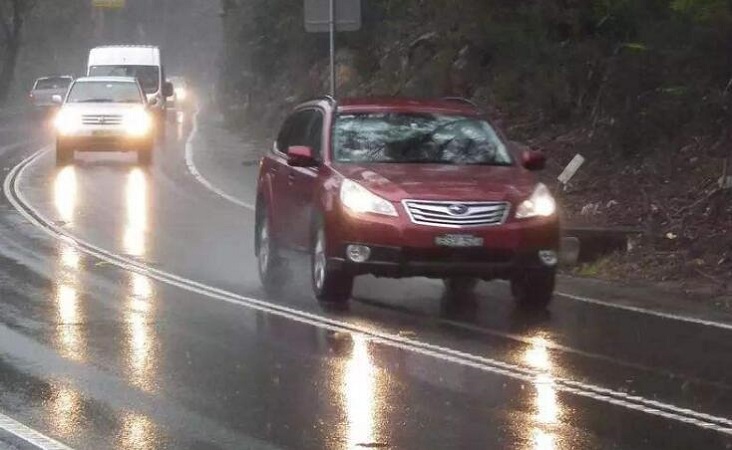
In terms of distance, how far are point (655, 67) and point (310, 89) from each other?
23.9 metres

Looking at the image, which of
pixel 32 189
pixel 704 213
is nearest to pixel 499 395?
pixel 704 213

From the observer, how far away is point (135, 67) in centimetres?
4519

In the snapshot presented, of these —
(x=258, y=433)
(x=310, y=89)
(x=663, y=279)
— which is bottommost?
(x=310, y=89)

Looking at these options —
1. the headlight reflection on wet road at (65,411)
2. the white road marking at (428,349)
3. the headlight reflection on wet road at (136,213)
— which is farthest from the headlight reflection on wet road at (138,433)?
the headlight reflection on wet road at (136,213)

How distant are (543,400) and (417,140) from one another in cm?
487

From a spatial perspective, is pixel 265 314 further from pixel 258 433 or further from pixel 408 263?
pixel 258 433

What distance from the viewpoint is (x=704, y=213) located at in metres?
16.6

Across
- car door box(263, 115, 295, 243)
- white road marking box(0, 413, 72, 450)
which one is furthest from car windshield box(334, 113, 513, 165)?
white road marking box(0, 413, 72, 450)

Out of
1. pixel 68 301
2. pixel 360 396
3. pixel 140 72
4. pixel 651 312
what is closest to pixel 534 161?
pixel 651 312

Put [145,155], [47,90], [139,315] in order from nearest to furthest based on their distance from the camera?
[139,315] < [145,155] < [47,90]

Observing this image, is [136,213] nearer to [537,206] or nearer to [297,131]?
[297,131]

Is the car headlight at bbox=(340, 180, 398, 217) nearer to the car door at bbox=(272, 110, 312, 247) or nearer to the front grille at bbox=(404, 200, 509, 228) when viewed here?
the front grille at bbox=(404, 200, 509, 228)

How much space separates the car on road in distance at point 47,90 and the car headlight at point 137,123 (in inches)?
1082

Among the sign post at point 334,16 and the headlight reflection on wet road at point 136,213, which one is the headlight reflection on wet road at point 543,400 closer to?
the headlight reflection on wet road at point 136,213
